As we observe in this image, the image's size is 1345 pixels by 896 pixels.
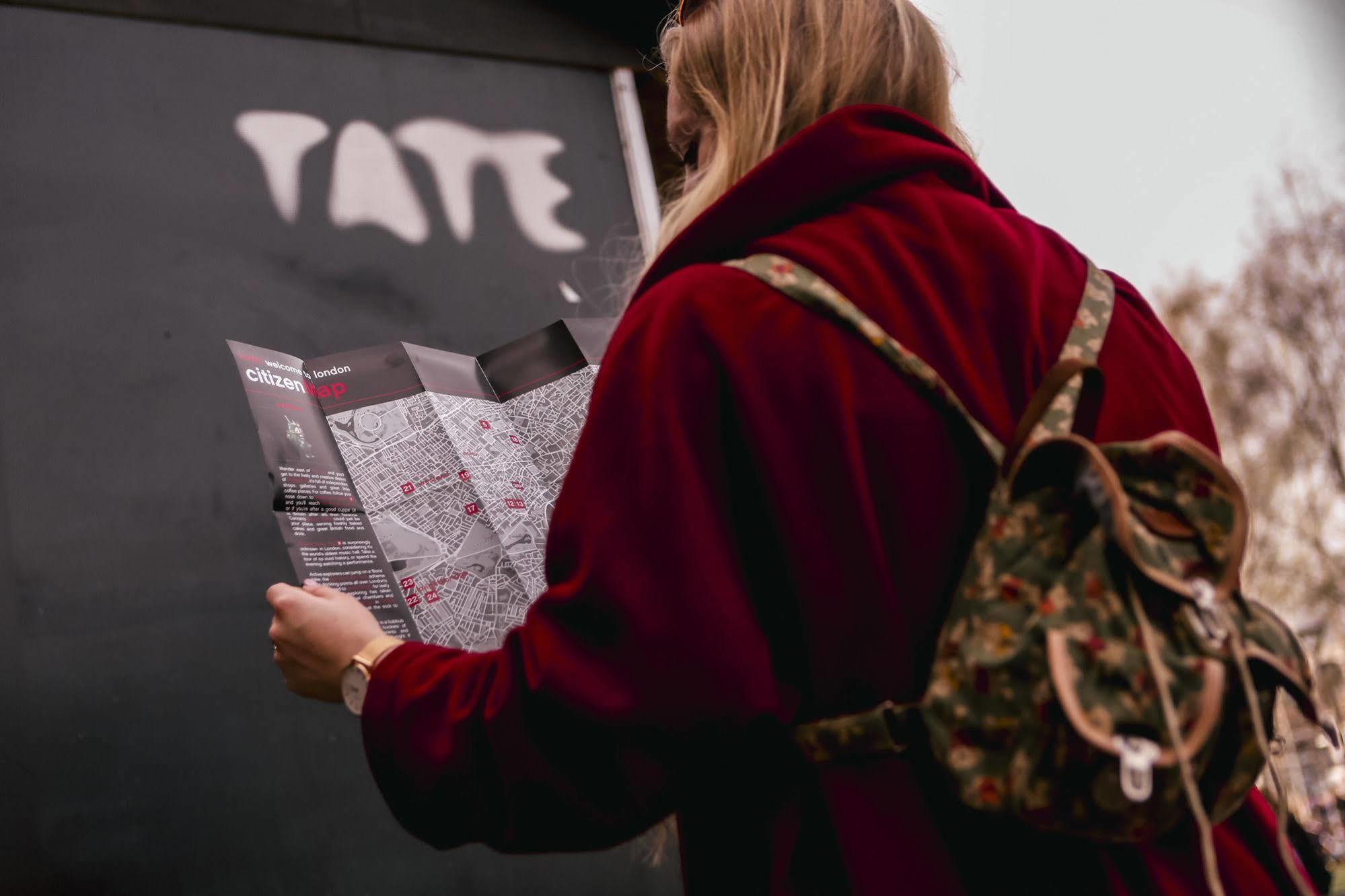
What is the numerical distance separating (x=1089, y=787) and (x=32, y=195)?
2.17 m

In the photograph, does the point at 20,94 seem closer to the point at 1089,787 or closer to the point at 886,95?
the point at 886,95

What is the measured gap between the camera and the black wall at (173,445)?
1922mm

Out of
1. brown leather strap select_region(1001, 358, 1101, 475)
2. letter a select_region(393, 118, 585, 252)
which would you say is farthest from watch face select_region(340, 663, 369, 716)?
letter a select_region(393, 118, 585, 252)

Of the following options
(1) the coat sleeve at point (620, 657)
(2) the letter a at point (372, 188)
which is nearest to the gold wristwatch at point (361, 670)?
(1) the coat sleeve at point (620, 657)

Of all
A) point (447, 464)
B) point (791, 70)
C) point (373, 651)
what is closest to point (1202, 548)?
point (791, 70)

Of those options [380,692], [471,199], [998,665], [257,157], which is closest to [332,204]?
[257,157]

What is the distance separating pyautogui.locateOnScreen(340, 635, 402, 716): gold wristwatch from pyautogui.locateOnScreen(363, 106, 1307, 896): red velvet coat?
90mm

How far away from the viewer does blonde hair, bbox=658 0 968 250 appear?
1.25 m

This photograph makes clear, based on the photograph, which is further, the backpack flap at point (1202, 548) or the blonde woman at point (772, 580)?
the blonde woman at point (772, 580)

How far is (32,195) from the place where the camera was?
2.13m

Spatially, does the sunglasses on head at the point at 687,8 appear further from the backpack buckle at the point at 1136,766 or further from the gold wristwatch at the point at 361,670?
the backpack buckle at the point at 1136,766

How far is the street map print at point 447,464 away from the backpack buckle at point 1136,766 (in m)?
0.70

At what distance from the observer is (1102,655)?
0.85m

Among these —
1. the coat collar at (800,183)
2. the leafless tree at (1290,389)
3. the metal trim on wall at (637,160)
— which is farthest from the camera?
the leafless tree at (1290,389)
